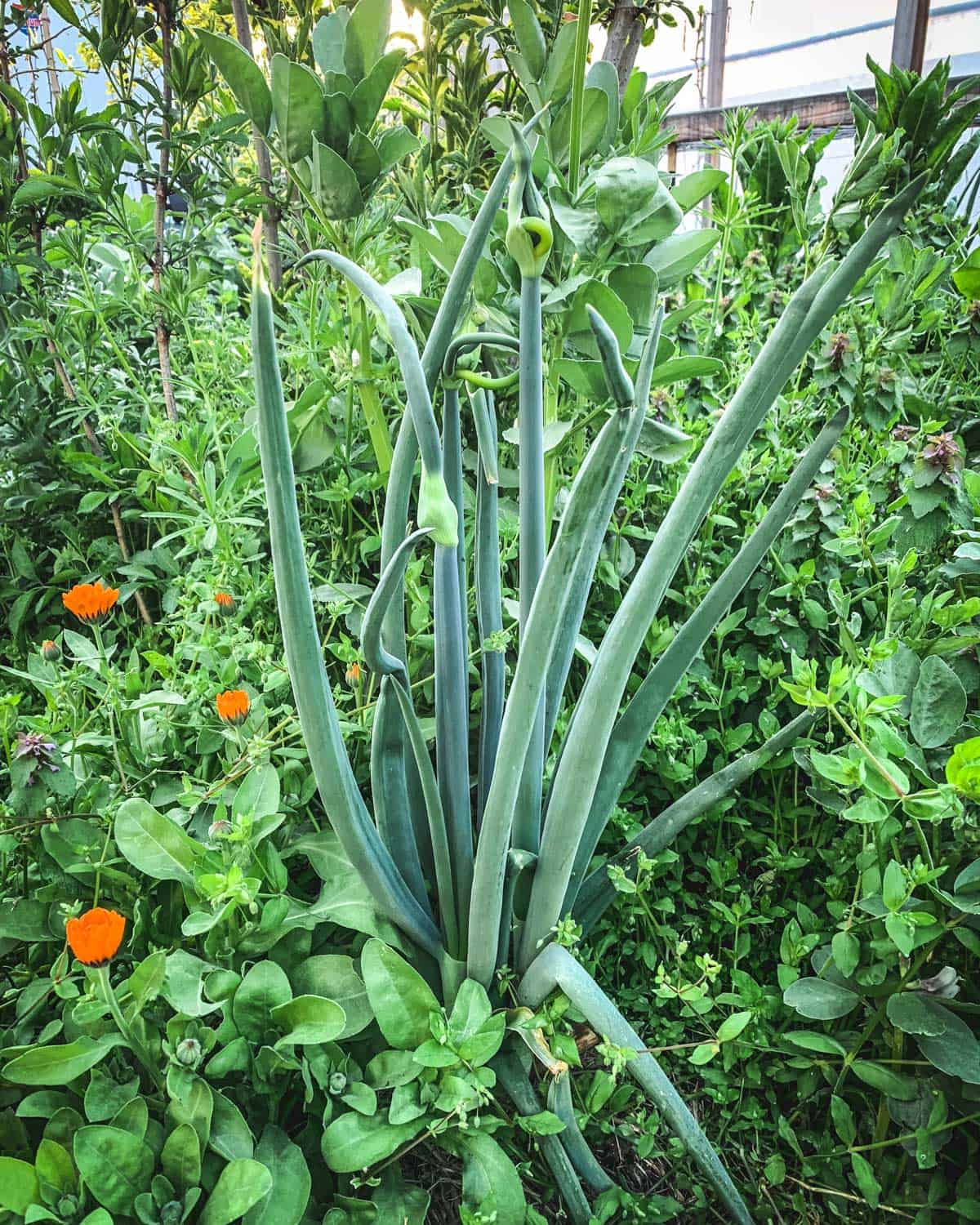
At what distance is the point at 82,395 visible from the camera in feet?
3.38

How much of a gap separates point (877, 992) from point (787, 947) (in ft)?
0.27

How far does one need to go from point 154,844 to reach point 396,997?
0.22m

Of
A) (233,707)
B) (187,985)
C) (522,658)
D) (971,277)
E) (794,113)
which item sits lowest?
(187,985)

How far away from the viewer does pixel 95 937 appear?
19.4 inches

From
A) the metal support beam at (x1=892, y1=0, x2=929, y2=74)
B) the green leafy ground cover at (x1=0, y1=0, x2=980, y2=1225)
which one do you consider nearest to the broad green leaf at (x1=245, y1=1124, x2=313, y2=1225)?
the green leafy ground cover at (x1=0, y1=0, x2=980, y2=1225)

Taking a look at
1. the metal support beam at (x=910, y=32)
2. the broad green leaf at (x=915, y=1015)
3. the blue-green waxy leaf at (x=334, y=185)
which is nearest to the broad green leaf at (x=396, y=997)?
the broad green leaf at (x=915, y=1015)

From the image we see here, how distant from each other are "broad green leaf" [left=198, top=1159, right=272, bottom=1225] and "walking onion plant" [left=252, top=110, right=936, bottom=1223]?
0.18 m

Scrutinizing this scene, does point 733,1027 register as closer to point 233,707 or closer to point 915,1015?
point 915,1015

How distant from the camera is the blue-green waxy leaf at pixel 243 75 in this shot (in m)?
0.53

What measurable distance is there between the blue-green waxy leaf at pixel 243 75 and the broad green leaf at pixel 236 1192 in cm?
68

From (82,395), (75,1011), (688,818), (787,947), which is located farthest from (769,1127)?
(82,395)

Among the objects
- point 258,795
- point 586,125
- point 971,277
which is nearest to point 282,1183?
point 258,795

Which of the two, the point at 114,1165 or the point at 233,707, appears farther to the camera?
the point at 233,707

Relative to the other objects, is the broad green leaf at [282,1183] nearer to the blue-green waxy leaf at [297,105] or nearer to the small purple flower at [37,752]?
the small purple flower at [37,752]
